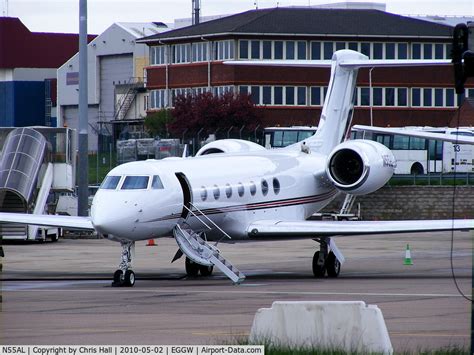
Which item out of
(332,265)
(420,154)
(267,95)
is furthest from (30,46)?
(332,265)

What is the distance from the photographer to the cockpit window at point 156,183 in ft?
94.1

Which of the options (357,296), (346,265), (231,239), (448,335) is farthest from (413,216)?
(448,335)

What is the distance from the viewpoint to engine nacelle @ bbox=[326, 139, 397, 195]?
32.5 m

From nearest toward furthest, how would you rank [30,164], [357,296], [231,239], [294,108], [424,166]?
[357,296], [231,239], [30,164], [424,166], [294,108]

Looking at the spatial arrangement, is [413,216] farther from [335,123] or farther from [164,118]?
[164,118]

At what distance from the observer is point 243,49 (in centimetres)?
8900

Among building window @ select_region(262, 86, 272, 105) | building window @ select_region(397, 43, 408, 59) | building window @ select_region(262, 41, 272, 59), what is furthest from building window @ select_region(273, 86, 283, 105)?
building window @ select_region(397, 43, 408, 59)

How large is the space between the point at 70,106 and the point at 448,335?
89.5 metres

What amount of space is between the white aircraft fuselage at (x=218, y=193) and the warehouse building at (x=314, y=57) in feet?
178

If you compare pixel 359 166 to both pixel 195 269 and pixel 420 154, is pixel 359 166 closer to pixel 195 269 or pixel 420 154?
pixel 195 269

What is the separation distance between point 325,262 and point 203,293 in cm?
583

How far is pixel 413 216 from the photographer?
59.5 meters

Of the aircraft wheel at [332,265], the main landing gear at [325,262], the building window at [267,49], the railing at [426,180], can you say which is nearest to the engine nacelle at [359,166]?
the main landing gear at [325,262]

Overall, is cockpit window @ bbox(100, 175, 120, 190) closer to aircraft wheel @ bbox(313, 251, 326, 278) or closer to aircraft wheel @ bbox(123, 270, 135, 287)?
aircraft wheel @ bbox(123, 270, 135, 287)
